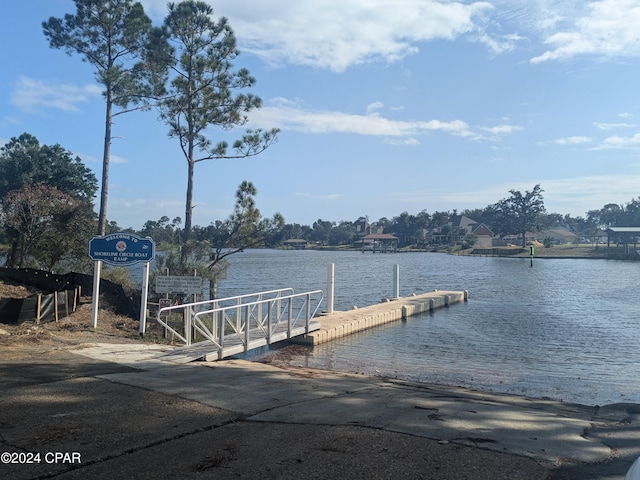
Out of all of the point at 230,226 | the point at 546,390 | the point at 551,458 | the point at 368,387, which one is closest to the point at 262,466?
the point at 551,458

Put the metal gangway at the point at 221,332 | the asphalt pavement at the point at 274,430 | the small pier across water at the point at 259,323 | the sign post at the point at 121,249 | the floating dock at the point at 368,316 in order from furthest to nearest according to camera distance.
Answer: the floating dock at the point at 368,316
the sign post at the point at 121,249
the small pier across water at the point at 259,323
the metal gangway at the point at 221,332
the asphalt pavement at the point at 274,430

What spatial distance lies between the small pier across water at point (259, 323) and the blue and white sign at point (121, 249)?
153 centimetres

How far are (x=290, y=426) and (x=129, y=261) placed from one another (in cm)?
859

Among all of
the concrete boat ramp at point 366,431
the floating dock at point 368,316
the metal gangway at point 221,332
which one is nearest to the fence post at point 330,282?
the floating dock at point 368,316

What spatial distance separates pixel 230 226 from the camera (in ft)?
65.8

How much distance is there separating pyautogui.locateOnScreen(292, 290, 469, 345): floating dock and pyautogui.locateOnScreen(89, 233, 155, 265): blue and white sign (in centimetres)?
549

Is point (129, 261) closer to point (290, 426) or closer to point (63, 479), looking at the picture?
point (290, 426)

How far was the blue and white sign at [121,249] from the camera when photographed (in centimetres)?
1291

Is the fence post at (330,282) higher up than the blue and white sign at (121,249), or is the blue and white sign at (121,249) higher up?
the blue and white sign at (121,249)

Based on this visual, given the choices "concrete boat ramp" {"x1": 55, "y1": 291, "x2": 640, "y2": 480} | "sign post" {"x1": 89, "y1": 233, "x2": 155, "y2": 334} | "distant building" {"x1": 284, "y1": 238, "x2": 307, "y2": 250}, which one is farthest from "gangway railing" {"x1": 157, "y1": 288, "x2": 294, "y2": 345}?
"distant building" {"x1": 284, "y1": 238, "x2": 307, "y2": 250}

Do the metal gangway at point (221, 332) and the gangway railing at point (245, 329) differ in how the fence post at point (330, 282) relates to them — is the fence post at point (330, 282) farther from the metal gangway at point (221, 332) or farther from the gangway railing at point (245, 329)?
the metal gangway at point (221, 332)

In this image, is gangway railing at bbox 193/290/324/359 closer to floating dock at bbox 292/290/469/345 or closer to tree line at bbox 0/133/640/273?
floating dock at bbox 292/290/469/345

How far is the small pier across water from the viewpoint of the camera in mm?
11031

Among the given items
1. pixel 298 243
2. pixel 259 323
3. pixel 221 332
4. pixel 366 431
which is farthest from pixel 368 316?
pixel 298 243
